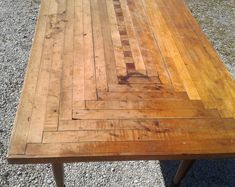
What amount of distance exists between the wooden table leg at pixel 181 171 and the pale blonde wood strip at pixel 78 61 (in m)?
0.89

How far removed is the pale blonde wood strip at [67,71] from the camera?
2.11m

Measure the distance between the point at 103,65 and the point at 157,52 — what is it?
52cm

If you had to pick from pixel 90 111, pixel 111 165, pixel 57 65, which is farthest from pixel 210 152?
pixel 57 65

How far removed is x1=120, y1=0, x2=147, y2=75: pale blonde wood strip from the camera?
2.55 m

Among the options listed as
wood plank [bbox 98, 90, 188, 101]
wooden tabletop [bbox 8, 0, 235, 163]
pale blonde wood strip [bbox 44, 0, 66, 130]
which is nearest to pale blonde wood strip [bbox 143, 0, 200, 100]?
wooden tabletop [bbox 8, 0, 235, 163]

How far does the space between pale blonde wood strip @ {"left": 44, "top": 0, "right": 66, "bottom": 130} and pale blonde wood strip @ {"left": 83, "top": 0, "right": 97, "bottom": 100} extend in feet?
0.62

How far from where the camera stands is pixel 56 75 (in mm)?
2363

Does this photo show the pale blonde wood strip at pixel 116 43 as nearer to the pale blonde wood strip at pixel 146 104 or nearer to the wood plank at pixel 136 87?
the wood plank at pixel 136 87

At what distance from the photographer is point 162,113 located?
218cm

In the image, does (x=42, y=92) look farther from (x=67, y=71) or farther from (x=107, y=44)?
(x=107, y=44)

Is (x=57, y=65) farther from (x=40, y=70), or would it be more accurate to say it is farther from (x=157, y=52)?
(x=157, y=52)

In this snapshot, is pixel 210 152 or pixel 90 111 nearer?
pixel 210 152

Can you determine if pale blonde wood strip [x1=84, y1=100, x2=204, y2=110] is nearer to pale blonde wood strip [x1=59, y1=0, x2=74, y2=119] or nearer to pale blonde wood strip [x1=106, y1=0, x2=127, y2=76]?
pale blonde wood strip [x1=59, y1=0, x2=74, y2=119]

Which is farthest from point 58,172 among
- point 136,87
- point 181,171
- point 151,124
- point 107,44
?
point 107,44
